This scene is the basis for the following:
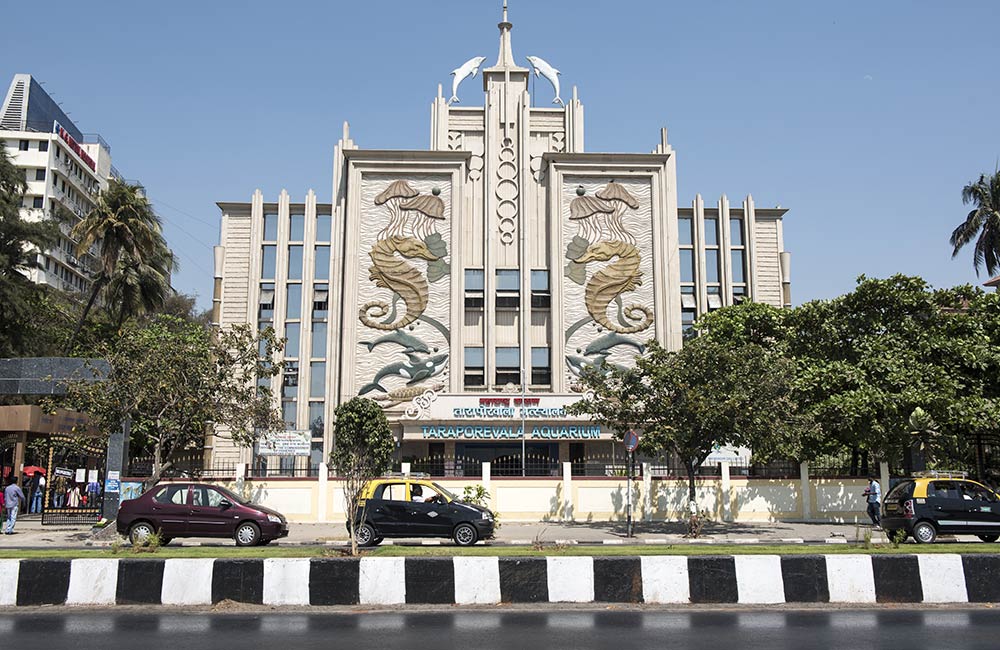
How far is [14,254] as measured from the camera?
118 ft

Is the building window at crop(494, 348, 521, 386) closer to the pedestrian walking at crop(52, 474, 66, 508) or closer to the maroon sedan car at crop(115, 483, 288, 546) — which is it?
the pedestrian walking at crop(52, 474, 66, 508)

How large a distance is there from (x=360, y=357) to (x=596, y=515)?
20307mm

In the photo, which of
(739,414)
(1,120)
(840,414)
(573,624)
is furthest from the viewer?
(1,120)

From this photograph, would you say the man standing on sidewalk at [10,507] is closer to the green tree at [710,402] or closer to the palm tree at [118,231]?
the palm tree at [118,231]

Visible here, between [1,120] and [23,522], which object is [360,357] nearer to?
[23,522]

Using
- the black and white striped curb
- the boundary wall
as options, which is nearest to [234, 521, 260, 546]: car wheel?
the boundary wall

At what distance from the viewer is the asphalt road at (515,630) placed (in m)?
8.27

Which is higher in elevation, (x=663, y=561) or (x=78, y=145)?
(x=78, y=145)

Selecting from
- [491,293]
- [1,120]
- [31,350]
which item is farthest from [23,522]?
[1,120]

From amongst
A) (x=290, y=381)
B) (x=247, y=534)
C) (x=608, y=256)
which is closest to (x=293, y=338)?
(x=290, y=381)

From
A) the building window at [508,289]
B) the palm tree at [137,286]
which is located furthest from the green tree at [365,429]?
the palm tree at [137,286]

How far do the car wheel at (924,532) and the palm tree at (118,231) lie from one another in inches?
1329

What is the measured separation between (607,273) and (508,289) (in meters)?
5.50

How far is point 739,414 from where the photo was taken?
78.9 feet
